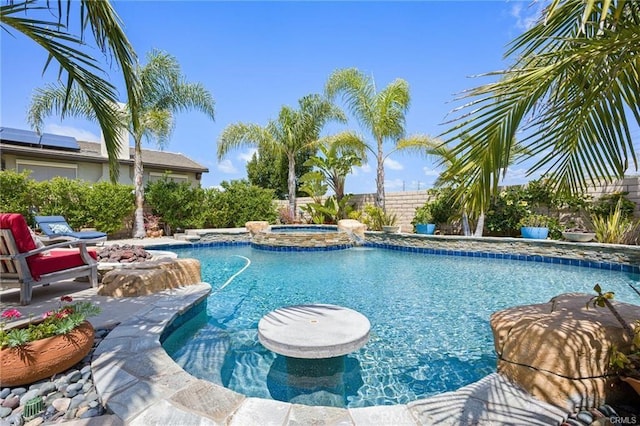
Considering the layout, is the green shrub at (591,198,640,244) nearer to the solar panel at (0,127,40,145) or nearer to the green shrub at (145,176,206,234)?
the green shrub at (145,176,206,234)

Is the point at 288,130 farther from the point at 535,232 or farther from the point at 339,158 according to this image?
the point at 535,232

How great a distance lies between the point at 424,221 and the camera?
589 inches

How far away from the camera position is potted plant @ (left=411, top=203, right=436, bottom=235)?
14251 mm

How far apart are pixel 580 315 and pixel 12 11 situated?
6448 millimetres

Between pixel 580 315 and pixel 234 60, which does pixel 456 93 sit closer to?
pixel 580 315

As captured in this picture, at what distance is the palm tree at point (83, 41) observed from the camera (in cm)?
297

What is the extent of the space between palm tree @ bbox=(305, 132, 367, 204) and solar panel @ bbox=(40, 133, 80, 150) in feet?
42.5

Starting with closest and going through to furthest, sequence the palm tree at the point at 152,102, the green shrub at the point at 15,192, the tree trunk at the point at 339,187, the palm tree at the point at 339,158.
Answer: the green shrub at the point at 15,192, the palm tree at the point at 152,102, the palm tree at the point at 339,158, the tree trunk at the point at 339,187

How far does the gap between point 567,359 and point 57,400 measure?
3.92 m

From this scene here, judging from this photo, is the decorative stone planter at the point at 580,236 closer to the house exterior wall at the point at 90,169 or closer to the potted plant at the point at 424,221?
the potted plant at the point at 424,221

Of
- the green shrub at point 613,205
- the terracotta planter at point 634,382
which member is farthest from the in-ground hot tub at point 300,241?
the terracotta planter at point 634,382

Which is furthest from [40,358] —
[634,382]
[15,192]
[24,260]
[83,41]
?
[15,192]

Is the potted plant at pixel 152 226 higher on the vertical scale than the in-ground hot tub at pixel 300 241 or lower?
higher

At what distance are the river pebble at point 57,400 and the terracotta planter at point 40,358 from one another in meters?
0.07
